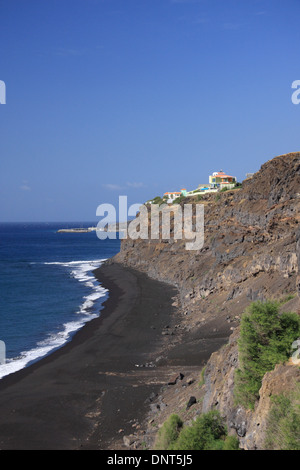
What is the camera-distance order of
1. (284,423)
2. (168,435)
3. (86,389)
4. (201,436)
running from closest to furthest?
(284,423)
(201,436)
(168,435)
(86,389)

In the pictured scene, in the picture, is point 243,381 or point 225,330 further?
point 225,330

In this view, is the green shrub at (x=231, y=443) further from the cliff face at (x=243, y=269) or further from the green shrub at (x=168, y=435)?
the green shrub at (x=168, y=435)

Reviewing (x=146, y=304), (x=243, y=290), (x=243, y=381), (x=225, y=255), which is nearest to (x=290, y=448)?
(x=243, y=381)

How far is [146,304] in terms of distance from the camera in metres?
53.4

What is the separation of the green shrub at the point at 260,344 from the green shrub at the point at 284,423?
290 cm

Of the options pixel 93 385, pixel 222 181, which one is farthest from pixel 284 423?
pixel 222 181

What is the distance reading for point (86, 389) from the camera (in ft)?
90.5

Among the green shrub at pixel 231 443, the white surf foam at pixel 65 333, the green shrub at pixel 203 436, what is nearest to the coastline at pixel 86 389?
the white surf foam at pixel 65 333

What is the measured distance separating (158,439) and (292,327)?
6.70m

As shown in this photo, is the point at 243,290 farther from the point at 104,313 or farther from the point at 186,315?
the point at 104,313

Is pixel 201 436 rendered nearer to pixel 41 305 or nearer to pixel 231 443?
pixel 231 443

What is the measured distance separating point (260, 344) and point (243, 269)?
2773 centimetres

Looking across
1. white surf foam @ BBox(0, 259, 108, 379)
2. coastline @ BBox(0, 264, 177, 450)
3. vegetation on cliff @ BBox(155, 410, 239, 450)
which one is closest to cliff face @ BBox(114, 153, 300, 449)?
vegetation on cliff @ BBox(155, 410, 239, 450)

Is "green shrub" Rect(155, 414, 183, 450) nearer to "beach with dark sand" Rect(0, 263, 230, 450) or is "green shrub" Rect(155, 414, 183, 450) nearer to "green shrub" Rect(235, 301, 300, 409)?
"green shrub" Rect(235, 301, 300, 409)
